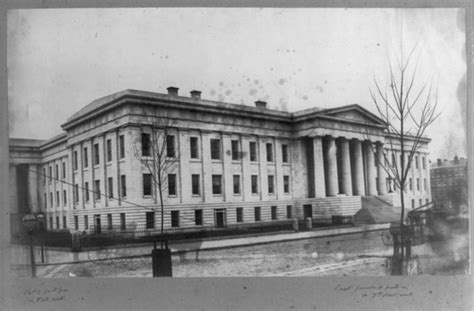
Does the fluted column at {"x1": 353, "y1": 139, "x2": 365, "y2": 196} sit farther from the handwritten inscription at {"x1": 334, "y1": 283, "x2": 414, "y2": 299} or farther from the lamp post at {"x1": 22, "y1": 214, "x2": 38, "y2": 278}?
the lamp post at {"x1": 22, "y1": 214, "x2": 38, "y2": 278}

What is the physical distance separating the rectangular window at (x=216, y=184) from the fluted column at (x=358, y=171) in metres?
4.42

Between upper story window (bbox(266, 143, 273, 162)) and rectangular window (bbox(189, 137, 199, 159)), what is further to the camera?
upper story window (bbox(266, 143, 273, 162))

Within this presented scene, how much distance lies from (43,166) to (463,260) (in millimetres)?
10799

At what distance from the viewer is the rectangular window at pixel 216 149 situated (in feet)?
47.0

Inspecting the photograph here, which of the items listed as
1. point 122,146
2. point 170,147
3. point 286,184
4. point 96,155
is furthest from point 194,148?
point 286,184

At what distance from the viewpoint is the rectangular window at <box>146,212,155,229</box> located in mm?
13375

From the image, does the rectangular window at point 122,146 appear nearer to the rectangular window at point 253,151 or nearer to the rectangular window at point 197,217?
the rectangular window at point 197,217

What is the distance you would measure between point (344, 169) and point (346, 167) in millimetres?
92

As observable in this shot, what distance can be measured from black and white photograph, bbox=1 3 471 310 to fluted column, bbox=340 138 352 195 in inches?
78.4

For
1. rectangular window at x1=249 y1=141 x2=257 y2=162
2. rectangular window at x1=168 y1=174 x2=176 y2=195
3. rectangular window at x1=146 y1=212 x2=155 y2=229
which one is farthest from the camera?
rectangular window at x1=249 y1=141 x2=257 y2=162

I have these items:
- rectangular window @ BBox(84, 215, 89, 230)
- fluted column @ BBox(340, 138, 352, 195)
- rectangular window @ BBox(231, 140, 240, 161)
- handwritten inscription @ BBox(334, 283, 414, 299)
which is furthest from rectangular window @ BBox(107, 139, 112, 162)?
fluted column @ BBox(340, 138, 352, 195)

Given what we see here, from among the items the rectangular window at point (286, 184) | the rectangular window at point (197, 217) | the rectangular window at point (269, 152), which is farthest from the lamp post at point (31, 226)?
the rectangular window at point (286, 184)

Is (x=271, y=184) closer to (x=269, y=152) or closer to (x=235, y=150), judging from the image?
(x=269, y=152)

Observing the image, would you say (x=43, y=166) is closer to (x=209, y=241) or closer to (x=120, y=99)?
(x=120, y=99)
